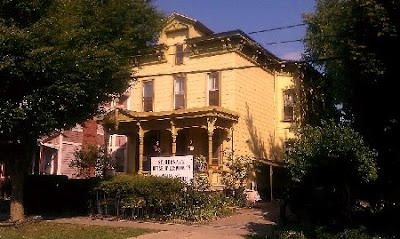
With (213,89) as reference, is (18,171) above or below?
below

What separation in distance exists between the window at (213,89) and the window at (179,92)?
5.63 feet

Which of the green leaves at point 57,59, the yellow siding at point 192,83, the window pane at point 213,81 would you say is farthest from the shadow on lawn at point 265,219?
the green leaves at point 57,59

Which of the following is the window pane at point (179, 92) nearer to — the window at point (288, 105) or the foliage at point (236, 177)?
the foliage at point (236, 177)

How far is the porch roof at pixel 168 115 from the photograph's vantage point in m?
25.0

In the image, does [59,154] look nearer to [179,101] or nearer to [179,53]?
[179,101]

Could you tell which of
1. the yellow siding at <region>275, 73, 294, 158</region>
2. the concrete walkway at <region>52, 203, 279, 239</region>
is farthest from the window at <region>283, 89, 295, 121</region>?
the concrete walkway at <region>52, 203, 279, 239</region>

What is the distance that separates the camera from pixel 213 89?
27.5m

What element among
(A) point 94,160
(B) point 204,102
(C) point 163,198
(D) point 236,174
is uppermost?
(B) point 204,102

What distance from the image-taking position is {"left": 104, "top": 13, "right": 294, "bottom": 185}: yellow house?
87.4 feet

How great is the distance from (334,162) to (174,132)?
14.1 m

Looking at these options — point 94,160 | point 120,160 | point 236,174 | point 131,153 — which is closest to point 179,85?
point 131,153

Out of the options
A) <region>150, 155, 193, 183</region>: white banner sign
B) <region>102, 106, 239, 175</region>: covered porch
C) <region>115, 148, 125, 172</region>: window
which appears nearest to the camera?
<region>150, 155, 193, 183</region>: white banner sign

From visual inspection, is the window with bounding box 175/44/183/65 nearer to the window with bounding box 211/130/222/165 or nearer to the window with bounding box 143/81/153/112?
the window with bounding box 143/81/153/112

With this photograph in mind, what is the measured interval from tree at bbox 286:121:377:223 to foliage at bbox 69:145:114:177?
52.4 feet
